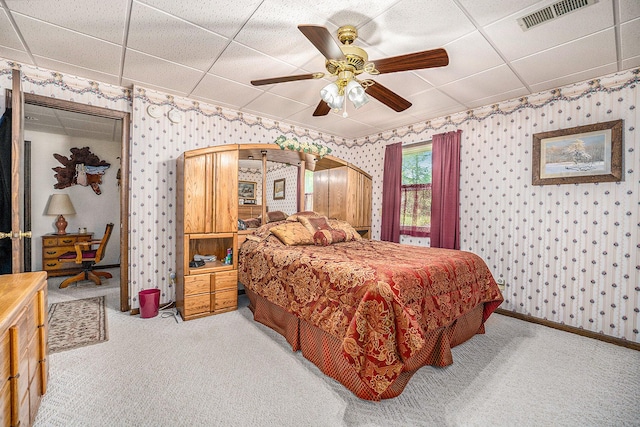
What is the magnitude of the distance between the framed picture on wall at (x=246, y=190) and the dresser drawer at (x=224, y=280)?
0.97m

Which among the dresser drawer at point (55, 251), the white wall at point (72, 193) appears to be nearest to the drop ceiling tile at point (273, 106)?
the white wall at point (72, 193)

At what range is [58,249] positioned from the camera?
4.70 meters

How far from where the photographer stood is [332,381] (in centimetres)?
199

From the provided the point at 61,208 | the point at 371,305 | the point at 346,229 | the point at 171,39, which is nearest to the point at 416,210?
the point at 346,229

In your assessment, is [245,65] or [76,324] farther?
[76,324]

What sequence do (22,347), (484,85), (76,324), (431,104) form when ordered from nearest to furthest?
(22,347) → (76,324) → (484,85) → (431,104)

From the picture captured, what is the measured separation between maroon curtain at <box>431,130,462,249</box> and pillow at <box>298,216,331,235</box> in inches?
63.6

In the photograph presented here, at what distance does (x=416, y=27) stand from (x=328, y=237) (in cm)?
226

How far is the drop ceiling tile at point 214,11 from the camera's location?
6.14ft

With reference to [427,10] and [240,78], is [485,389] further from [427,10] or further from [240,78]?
[240,78]

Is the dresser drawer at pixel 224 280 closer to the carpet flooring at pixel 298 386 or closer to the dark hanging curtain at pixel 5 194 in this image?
the carpet flooring at pixel 298 386

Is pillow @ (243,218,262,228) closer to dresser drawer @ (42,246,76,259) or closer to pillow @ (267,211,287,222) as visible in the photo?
pillow @ (267,211,287,222)

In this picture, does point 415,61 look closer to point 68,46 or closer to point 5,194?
point 68,46

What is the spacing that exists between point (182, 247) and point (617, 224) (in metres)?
4.51
